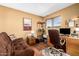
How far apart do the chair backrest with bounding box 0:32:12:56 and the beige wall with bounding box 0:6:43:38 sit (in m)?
0.07

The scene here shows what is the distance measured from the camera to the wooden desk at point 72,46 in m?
1.37

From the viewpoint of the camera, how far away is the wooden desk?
137cm

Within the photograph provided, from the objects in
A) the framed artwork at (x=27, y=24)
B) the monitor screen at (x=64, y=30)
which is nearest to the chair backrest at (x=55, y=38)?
the monitor screen at (x=64, y=30)

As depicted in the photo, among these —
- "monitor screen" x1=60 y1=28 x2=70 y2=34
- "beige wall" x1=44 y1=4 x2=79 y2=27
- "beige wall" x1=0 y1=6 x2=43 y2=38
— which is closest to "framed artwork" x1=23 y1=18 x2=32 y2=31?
"beige wall" x1=0 y1=6 x2=43 y2=38

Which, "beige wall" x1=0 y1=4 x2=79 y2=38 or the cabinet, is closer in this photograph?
"beige wall" x1=0 y1=4 x2=79 y2=38

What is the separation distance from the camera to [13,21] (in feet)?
4.61

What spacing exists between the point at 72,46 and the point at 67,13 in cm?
53

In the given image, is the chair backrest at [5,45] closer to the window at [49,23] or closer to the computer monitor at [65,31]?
the window at [49,23]

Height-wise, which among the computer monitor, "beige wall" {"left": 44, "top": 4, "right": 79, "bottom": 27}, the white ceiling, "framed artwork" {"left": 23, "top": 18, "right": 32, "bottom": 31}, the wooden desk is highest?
the white ceiling

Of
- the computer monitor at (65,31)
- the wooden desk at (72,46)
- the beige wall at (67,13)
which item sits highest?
the beige wall at (67,13)

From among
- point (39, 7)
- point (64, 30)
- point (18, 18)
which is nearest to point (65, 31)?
point (64, 30)

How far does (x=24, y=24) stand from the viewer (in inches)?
57.5

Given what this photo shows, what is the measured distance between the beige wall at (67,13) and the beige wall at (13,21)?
0.21 metres

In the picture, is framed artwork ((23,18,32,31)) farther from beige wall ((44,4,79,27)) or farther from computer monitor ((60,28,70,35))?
computer monitor ((60,28,70,35))
